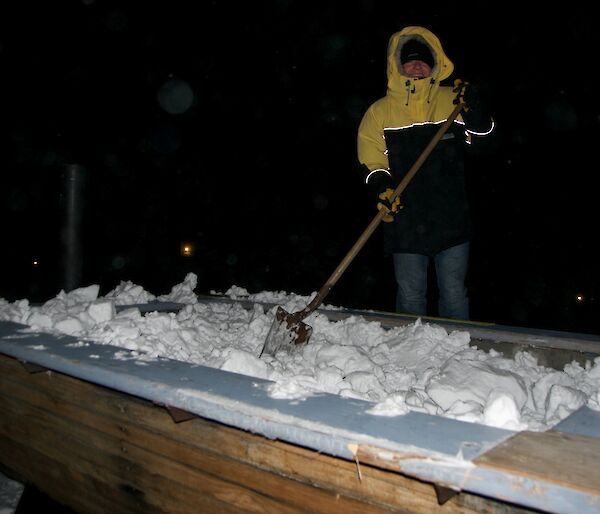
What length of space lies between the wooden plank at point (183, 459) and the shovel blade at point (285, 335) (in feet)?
2.97

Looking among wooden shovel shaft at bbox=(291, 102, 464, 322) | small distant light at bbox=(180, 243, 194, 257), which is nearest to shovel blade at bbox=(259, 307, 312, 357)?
wooden shovel shaft at bbox=(291, 102, 464, 322)

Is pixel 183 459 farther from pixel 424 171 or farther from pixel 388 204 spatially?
pixel 424 171

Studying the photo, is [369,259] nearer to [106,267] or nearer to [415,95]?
[106,267]

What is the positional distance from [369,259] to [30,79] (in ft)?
35.6

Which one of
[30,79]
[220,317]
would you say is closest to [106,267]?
[30,79]

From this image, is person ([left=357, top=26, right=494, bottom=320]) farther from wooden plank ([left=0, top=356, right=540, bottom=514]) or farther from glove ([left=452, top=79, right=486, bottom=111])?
wooden plank ([left=0, top=356, right=540, bottom=514])

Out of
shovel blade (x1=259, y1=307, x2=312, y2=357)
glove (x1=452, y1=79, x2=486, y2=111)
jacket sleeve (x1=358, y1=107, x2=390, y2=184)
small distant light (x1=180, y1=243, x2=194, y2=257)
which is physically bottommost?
small distant light (x1=180, y1=243, x2=194, y2=257)

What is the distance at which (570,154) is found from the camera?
12672 millimetres

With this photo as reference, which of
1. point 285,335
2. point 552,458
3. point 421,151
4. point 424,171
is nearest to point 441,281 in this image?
point 424,171

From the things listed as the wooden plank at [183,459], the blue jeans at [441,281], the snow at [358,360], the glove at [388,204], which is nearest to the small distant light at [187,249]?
the snow at [358,360]

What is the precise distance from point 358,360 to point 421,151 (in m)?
1.81

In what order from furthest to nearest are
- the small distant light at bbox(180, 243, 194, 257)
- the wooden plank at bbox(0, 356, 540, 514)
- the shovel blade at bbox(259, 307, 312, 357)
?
the small distant light at bbox(180, 243, 194, 257) < the shovel blade at bbox(259, 307, 312, 357) < the wooden plank at bbox(0, 356, 540, 514)

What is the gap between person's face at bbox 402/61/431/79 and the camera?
3.17 m

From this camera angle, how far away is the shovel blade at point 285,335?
230 cm
